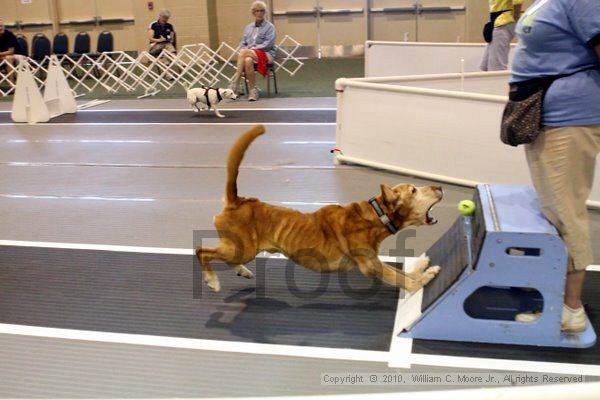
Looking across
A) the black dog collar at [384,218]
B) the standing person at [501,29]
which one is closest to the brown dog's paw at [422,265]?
the black dog collar at [384,218]

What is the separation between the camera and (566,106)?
7.07 ft

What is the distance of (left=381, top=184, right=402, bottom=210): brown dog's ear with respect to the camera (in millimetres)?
2658

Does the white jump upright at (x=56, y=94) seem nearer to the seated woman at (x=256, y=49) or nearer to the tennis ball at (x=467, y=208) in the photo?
the seated woman at (x=256, y=49)

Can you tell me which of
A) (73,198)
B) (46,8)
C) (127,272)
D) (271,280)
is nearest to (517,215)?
(271,280)

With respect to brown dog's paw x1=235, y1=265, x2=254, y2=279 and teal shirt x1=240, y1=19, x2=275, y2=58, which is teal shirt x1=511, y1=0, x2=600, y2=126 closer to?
brown dog's paw x1=235, y1=265, x2=254, y2=279

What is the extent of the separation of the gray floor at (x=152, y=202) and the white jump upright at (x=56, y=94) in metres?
0.74

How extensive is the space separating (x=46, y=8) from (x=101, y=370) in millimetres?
15943

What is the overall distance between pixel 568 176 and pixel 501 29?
459 centimetres

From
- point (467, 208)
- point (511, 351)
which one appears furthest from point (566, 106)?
point (511, 351)

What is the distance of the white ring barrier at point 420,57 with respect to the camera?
833 centimetres

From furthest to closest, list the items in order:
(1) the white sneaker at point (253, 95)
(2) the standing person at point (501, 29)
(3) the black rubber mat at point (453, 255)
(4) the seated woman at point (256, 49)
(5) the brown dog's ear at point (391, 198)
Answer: (1) the white sneaker at point (253, 95), (4) the seated woman at point (256, 49), (2) the standing person at point (501, 29), (5) the brown dog's ear at point (391, 198), (3) the black rubber mat at point (453, 255)

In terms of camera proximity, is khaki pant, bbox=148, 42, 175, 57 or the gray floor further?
khaki pant, bbox=148, 42, 175, 57

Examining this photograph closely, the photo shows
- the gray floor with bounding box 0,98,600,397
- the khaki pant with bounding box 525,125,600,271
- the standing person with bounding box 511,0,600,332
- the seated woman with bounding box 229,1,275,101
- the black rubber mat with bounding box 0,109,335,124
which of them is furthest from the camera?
the seated woman with bounding box 229,1,275,101

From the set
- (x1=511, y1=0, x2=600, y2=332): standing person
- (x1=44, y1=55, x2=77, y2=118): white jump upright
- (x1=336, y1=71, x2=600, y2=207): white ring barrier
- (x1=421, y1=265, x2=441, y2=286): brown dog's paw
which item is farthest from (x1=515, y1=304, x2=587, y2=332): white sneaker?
(x1=44, y1=55, x2=77, y2=118): white jump upright
